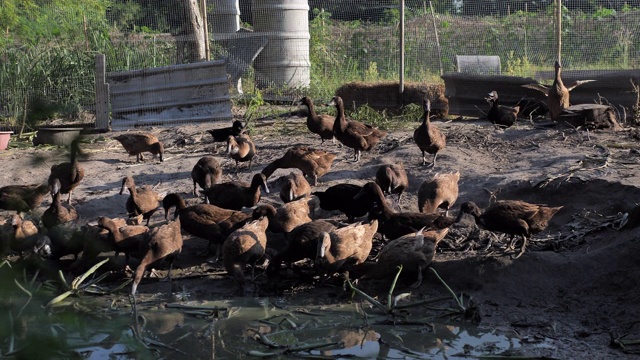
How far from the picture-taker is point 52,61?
17188 mm

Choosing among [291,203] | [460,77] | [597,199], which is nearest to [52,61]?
[460,77]

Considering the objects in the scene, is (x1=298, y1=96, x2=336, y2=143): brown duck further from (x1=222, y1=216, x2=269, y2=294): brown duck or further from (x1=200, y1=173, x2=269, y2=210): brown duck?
(x1=222, y1=216, x2=269, y2=294): brown duck

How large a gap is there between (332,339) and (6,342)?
5531mm

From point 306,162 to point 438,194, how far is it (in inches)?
87.1

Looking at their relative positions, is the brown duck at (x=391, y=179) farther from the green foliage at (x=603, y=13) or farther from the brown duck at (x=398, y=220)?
the green foliage at (x=603, y=13)

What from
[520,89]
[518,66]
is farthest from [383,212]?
[518,66]

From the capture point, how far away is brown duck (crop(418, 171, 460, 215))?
31.0ft

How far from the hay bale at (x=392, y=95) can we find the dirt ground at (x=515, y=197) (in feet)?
4.34

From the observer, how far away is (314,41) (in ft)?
70.7

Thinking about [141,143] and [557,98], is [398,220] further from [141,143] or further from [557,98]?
[557,98]

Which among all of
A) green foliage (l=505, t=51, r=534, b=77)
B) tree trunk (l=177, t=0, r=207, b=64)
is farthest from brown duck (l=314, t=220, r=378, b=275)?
tree trunk (l=177, t=0, r=207, b=64)

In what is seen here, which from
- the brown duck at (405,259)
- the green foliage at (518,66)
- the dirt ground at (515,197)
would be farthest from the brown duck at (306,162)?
the green foliage at (518,66)

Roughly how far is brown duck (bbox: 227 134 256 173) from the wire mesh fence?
405 cm

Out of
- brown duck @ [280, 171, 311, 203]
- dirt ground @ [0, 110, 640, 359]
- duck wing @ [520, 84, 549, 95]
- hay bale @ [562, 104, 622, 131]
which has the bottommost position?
dirt ground @ [0, 110, 640, 359]
